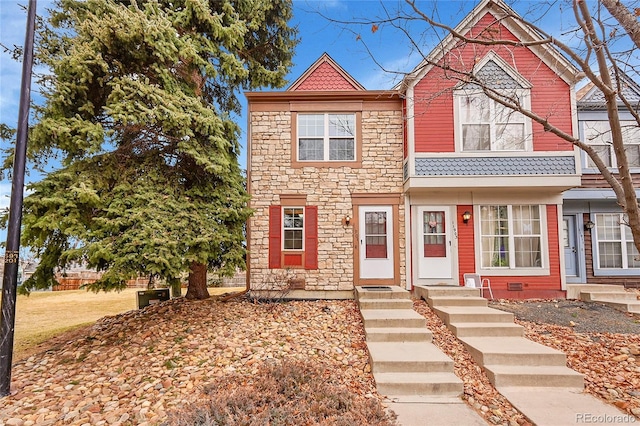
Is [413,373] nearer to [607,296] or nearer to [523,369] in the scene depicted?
[523,369]

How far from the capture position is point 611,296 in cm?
770

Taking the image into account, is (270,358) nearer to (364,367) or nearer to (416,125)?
(364,367)

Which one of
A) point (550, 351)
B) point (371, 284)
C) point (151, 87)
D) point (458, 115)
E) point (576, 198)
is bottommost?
point (550, 351)

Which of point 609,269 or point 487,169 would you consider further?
point 609,269

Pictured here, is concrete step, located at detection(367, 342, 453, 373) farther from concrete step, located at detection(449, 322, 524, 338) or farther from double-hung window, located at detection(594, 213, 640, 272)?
double-hung window, located at detection(594, 213, 640, 272)

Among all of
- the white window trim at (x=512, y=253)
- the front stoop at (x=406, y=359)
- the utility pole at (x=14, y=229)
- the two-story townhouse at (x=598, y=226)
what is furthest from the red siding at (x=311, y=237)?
the two-story townhouse at (x=598, y=226)

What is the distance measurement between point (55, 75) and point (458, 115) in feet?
27.3

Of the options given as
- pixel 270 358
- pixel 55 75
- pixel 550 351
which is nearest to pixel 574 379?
pixel 550 351

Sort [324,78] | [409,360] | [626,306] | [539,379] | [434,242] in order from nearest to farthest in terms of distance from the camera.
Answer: [539,379]
[409,360]
[626,306]
[434,242]
[324,78]

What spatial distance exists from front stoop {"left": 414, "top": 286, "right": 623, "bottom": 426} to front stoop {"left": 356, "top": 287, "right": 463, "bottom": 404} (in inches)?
25.0

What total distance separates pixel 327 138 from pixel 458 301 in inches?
197

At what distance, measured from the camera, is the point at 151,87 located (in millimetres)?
5422

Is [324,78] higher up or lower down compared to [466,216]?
higher up

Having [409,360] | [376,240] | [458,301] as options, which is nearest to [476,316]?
[458,301]
